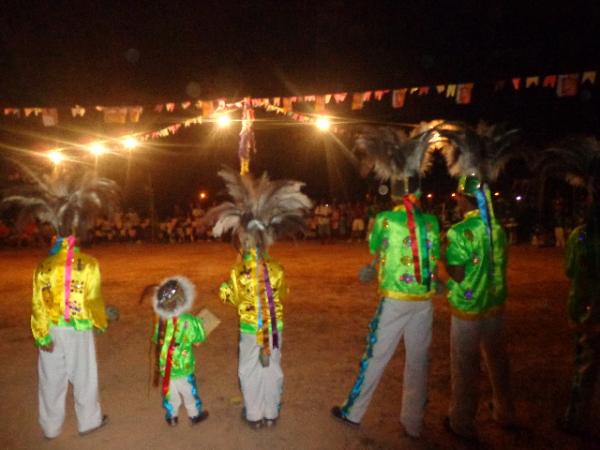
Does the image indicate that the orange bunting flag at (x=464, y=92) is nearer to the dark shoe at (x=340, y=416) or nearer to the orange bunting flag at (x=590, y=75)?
the orange bunting flag at (x=590, y=75)

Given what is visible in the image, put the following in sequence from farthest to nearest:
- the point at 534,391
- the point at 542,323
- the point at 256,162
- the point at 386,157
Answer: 1. the point at 256,162
2. the point at 542,323
3. the point at 534,391
4. the point at 386,157

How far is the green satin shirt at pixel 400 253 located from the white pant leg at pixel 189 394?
5.57 feet

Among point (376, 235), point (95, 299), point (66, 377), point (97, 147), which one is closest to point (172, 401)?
point (66, 377)

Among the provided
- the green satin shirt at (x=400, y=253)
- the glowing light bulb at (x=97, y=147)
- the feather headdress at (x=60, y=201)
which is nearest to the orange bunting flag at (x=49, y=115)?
the glowing light bulb at (x=97, y=147)

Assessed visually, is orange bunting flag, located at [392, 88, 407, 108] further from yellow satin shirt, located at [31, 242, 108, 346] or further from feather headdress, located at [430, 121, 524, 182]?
yellow satin shirt, located at [31, 242, 108, 346]

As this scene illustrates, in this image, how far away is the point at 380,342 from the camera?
3.35m

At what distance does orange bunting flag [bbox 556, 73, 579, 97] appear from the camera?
8.95m

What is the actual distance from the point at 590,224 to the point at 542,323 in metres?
3.50

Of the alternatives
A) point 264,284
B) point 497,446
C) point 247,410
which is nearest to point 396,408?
point 497,446

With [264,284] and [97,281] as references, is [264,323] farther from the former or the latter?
[97,281]

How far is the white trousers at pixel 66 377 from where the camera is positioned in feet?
10.8

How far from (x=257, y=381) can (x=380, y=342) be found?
39.2 inches

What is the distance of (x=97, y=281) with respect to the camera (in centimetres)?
338

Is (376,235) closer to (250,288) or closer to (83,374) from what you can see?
(250,288)
